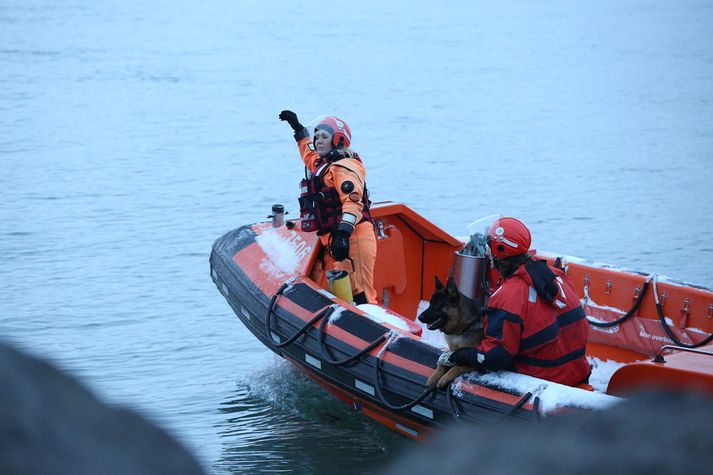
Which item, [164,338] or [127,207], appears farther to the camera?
[127,207]

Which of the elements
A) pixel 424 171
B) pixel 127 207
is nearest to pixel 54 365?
pixel 127 207

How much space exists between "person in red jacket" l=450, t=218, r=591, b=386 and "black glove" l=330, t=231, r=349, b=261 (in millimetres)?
1169

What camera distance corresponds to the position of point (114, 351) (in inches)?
247

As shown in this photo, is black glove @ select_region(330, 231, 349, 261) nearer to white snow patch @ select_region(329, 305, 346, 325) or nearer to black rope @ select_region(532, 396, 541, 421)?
white snow patch @ select_region(329, 305, 346, 325)

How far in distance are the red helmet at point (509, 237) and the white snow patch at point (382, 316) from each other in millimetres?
777

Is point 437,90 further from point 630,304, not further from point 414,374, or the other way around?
point 414,374

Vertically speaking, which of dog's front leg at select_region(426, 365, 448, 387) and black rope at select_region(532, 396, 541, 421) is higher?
black rope at select_region(532, 396, 541, 421)

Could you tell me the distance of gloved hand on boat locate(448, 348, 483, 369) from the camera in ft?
11.9

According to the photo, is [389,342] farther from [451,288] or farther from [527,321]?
[527,321]

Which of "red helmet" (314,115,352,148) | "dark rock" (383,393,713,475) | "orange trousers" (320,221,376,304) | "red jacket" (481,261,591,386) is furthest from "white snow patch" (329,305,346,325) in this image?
"dark rock" (383,393,713,475)

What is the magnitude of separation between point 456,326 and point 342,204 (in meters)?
1.44

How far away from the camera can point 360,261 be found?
16.5 ft

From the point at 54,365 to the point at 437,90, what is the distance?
699 inches

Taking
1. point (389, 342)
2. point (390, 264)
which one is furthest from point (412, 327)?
point (390, 264)
